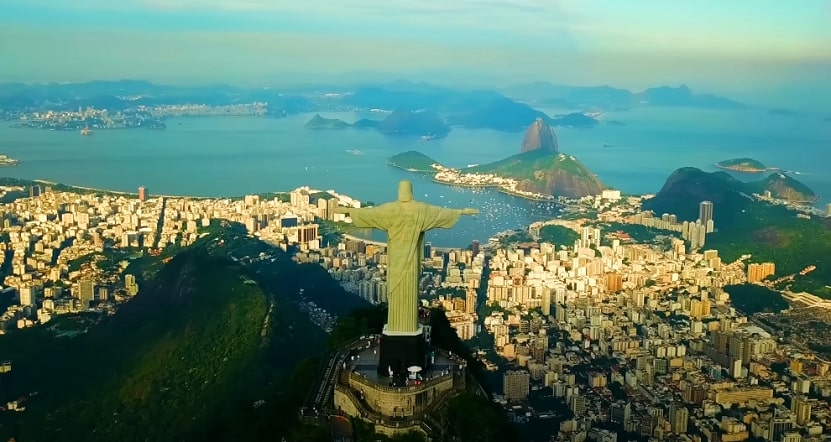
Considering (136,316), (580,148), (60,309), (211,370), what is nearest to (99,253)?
(60,309)

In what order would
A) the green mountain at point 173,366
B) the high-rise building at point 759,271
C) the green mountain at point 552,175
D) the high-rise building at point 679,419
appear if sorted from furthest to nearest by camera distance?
the green mountain at point 552,175
the high-rise building at point 759,271
the high-rise building at point 679,419
the green mountain at point 173,366

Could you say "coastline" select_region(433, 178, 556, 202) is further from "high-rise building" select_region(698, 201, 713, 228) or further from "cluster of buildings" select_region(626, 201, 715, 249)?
"high-rise building" select_region(698, 201, 713, 228)

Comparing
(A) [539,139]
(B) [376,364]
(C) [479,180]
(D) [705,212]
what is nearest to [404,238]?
(B) [376,364]

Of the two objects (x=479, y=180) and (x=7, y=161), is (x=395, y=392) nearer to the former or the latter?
(x=479, y=180)

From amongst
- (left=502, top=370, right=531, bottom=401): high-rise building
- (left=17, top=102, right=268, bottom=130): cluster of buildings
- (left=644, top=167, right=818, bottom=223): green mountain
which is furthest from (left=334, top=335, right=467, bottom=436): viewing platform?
(left=17, top=102, right=268, bottom=130): cluster of buildings

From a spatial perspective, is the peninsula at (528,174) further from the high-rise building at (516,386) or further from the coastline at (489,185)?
the high-rise building at (516,386)

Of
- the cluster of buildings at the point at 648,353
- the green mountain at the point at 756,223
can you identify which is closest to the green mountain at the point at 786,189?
the green mountain at the point at 756,223
